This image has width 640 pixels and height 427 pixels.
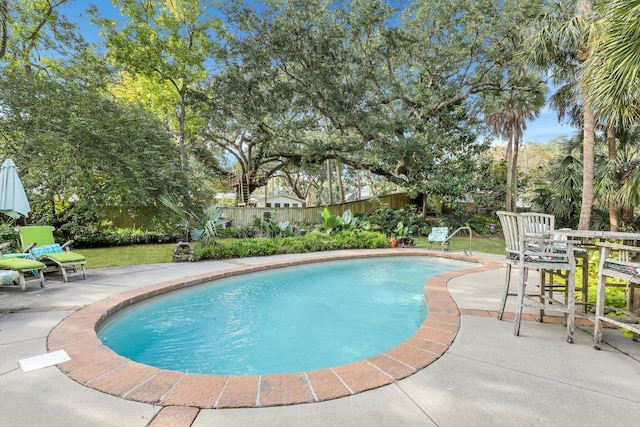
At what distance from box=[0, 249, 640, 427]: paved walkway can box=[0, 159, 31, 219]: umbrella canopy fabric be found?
9.88ft

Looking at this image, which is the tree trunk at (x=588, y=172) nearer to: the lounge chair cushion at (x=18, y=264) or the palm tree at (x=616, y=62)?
the palm tree at (x=616, y=62)

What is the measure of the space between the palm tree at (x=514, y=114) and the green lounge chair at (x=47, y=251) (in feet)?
50.8

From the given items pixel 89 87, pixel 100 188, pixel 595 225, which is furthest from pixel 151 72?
pixel 595 225

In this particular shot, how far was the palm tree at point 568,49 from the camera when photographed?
6.62m

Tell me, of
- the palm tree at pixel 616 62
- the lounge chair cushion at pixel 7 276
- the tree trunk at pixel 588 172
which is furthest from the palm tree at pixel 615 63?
the lounge chair cushion at pixel 7 276

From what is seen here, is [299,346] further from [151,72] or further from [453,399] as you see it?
[151,72]

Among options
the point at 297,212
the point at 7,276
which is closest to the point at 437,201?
the point at 297,212

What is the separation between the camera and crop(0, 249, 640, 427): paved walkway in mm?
1618

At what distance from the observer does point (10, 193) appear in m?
4.84

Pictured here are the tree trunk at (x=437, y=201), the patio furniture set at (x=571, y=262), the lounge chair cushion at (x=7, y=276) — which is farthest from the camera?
the tree trunk at (x=437, y=201)

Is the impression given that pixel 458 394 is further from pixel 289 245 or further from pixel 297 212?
pixel 297 212

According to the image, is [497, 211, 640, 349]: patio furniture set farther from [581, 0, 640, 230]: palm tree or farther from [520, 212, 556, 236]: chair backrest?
[581, 0, 640, 230]: palm tree

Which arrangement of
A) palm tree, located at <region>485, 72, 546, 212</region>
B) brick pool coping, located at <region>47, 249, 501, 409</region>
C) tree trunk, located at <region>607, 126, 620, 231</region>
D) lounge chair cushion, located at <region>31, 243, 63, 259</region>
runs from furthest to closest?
palm tree, located at <region>485, 72, 546, 212</region> → tree trunk, located at <region>607, 126, 620, 231</region> → lounge chair cushion, located at <region>31, 243, 63, 259</region> → brick pool coping, located at <region>47, 249, 501, 409</region>

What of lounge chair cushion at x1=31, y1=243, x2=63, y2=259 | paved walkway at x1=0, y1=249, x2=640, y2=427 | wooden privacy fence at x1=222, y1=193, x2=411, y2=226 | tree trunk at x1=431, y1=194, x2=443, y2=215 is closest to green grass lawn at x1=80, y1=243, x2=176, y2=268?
lounge chair cushion at x1=31, y1=243, x2=63, y2=259
